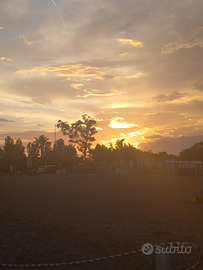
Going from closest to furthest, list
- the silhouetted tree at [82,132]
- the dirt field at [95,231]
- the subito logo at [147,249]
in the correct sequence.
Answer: the dirt field at [95,231]
the subito logo at [147,249]
the silhouetted tree at [82,132]

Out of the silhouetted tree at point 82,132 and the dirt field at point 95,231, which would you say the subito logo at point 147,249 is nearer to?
the dirt field at point 95,231

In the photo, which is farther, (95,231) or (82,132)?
(82,132)

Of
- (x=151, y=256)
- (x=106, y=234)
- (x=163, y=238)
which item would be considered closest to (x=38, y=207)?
(x=106, y=234)

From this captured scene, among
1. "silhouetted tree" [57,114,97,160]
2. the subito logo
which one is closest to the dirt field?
the subito logo

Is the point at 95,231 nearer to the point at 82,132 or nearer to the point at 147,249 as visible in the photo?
the point at 147,249

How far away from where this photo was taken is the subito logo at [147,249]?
20.7ft

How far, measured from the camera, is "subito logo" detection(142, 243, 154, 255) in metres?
6.30

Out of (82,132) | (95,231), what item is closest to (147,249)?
(95,231)

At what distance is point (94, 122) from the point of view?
342ft

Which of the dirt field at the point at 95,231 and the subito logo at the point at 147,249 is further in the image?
the subito logo at the point at 147,249

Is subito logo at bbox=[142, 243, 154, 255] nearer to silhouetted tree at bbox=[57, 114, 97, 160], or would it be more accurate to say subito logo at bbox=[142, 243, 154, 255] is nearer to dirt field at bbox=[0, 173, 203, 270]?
dirt field at bbox=[0, 173, 203, 270]

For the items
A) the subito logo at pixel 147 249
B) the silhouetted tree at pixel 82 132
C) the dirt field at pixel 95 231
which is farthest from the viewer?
the silhouetted tree at pixel 82 132

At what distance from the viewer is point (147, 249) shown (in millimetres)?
6586

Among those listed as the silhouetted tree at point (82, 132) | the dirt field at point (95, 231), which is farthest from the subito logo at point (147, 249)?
the silhouetted tree at point (82, 132)
